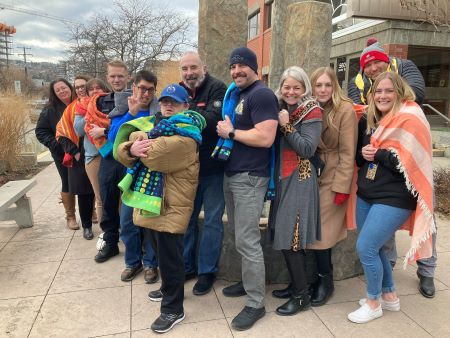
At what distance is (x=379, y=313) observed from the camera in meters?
2.78

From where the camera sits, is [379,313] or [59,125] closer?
[379,313]

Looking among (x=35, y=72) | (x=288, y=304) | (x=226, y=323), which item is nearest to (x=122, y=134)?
(x=226, y=323)

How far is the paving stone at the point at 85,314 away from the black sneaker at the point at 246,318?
801 mm

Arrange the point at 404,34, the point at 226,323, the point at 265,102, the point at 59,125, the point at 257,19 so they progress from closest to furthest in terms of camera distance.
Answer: the point at 265,102 < the point at 226,323 < the point at 59,125 < the point at 404,34 < the point at 257,19

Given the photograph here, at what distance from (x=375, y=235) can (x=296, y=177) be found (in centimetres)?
68

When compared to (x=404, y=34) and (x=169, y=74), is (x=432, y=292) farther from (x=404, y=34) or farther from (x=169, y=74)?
(x=169, y=74)

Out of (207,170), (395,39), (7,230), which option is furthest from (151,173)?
(395,39)

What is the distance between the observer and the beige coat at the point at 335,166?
8.86 ft

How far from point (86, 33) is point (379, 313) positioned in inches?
793

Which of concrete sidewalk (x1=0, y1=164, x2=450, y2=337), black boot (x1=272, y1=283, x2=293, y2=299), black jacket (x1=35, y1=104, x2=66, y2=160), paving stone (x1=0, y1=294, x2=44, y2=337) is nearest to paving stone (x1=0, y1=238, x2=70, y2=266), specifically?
concrete sidewalk (x1=0, y1=164, x2=450, y2=337)

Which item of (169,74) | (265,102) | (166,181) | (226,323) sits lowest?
(226,323)

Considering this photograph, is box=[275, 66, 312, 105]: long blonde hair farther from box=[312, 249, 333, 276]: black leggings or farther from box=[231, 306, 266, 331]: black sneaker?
box=[231, 306, 266, 331]: black sneaker

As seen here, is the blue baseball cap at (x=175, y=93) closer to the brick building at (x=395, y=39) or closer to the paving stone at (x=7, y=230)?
the paving stone at (x=7, y=230)

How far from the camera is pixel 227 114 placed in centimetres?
272
